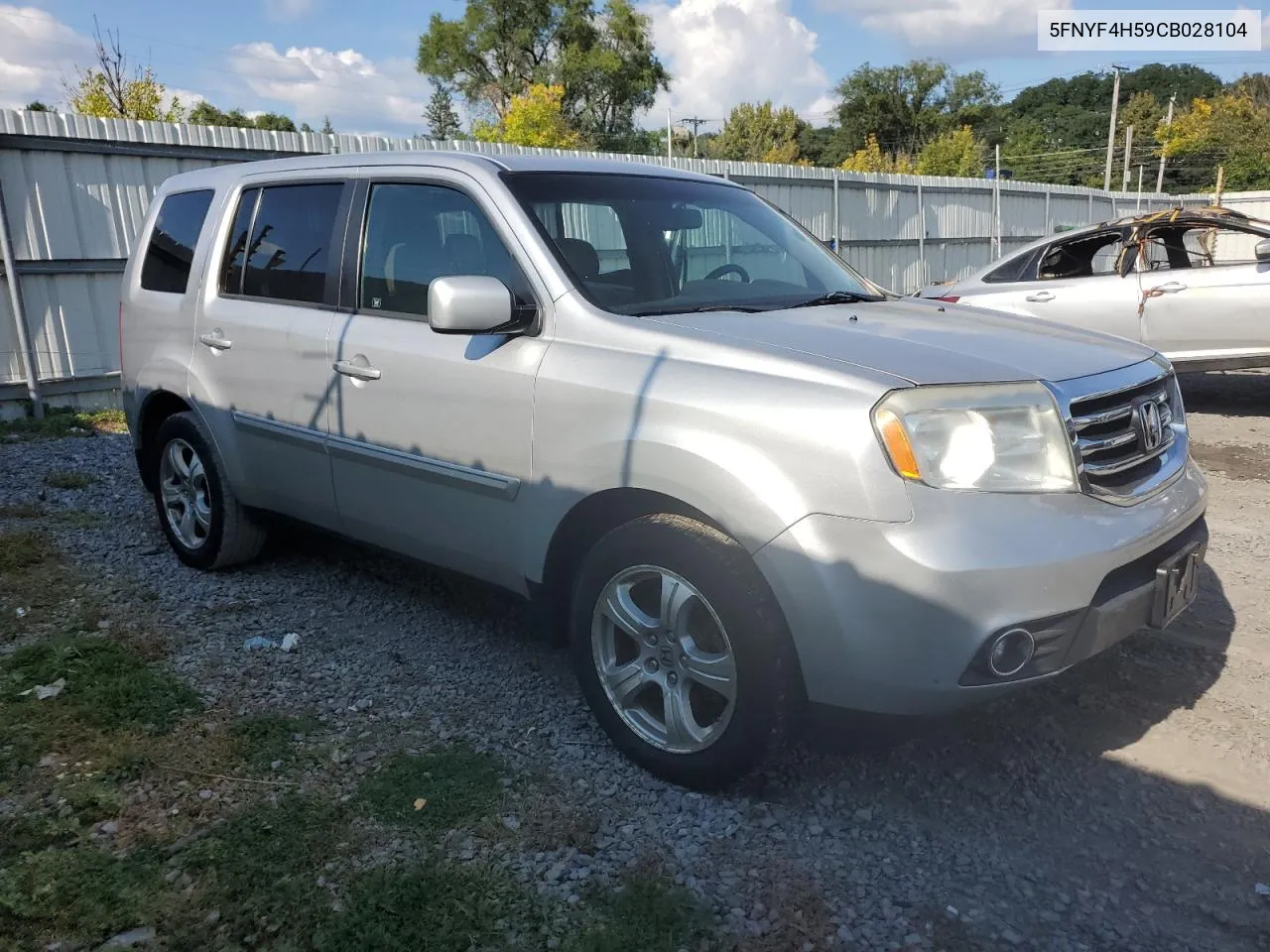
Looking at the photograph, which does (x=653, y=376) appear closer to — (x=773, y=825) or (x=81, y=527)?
(x=773, y=825)

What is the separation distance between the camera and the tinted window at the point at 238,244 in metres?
4.38

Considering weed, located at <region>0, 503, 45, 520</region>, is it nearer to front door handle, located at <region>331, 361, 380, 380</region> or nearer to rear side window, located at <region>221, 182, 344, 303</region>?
rear side window, located at <region>221, 182, 344, 303</region>

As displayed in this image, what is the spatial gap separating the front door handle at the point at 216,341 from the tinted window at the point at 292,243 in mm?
231

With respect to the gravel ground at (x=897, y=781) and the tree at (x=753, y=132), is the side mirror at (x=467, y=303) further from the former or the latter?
the tree at (x=753, y=132)

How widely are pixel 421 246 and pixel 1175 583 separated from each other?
2.72 m

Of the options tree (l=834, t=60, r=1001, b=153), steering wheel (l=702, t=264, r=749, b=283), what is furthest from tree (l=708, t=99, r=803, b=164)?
steering wheel (l=702, t=264, r=749, b=283)

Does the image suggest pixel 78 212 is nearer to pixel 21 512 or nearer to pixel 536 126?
pixel 21 512

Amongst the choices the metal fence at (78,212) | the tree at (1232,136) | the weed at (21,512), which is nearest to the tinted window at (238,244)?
the weed at (21,512)

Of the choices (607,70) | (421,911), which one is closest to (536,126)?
(607,70)

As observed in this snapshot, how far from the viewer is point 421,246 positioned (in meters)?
3.59

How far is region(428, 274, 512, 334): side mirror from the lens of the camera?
294cm

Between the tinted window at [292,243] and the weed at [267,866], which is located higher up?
the tinted window at [292,243]

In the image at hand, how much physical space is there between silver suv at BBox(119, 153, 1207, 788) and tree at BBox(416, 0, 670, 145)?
4894cm

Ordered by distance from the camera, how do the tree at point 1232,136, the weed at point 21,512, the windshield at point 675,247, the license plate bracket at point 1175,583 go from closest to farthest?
the license plate bracket at point 1175,583 → the windshield at point 675,247 → the weed at point 21,512 → the tree at point 1232,136
